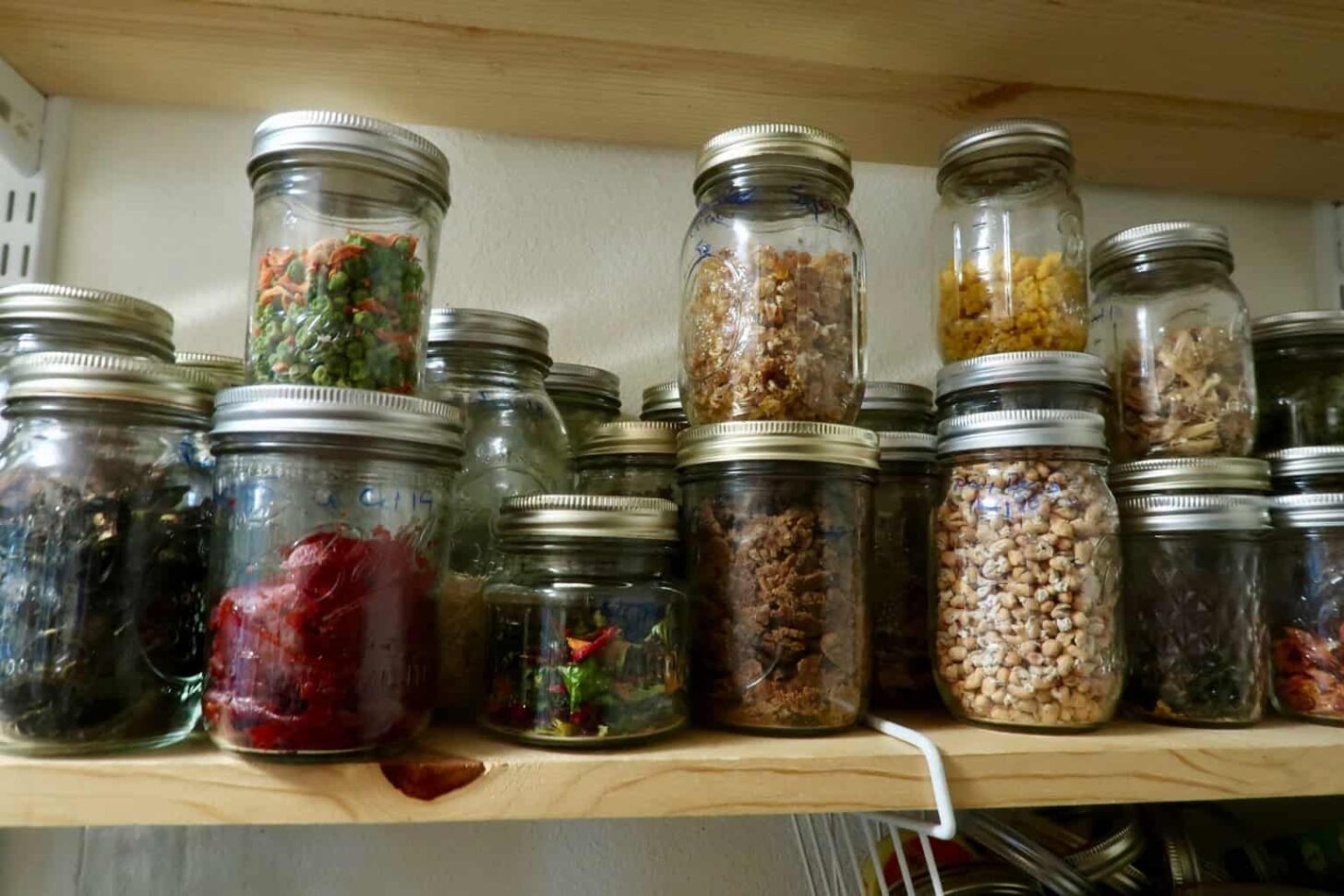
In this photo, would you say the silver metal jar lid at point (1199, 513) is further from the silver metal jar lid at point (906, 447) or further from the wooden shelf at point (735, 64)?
the wooden shelf at point (735, 64)

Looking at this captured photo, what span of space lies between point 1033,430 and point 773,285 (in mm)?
201

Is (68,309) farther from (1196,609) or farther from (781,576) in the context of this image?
(1196,609)

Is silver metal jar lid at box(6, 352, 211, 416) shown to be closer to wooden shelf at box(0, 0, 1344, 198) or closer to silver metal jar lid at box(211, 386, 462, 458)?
silver metal jar lid at box(211, 386, 462, 458)

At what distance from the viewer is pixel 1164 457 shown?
668mm

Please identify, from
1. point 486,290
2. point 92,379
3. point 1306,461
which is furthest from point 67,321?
point 1306,461

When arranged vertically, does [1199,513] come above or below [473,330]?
below

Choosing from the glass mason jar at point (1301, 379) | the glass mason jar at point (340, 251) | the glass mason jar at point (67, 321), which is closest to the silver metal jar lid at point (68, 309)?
the glass mason jar at point (67, 321)

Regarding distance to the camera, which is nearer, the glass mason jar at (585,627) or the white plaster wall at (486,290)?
the glass mason jar at (585,627)

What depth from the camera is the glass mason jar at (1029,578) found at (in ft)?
1.82

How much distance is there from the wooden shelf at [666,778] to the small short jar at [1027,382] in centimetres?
24

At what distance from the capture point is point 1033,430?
581 millimetres

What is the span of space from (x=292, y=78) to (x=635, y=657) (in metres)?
0.62

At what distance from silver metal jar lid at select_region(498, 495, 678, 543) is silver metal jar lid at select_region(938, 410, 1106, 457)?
0.23 metres

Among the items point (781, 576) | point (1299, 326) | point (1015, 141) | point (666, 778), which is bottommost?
point (666, 778)
